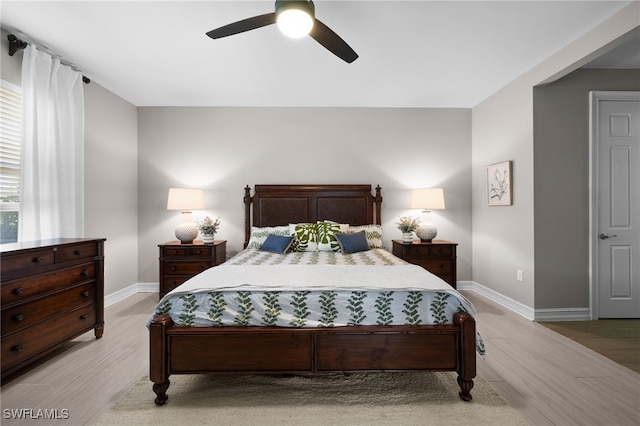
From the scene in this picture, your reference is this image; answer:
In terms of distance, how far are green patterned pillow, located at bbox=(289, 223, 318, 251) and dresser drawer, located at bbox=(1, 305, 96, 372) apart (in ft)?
6.83

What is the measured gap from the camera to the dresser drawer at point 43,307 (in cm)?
208

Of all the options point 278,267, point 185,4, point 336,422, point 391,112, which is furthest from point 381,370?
point 391,112

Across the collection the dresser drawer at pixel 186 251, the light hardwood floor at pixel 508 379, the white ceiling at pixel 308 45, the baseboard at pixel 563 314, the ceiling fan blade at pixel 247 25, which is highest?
the white ceiling at pixel 308 45

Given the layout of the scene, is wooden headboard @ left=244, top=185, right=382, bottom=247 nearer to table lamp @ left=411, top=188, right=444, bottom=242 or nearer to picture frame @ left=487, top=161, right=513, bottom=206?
table lamp @ left=411, top=188, right=444, bottom=242

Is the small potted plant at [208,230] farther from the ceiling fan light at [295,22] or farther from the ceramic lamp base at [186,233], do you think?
the ceiling fan light at [295,22]

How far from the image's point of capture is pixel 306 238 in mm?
3721

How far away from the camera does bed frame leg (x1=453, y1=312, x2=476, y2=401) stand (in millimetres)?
1882

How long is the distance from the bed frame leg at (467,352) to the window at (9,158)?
373 centimetres

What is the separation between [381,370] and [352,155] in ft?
10.3

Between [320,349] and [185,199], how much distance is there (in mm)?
2915

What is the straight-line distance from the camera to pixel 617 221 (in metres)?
3.29

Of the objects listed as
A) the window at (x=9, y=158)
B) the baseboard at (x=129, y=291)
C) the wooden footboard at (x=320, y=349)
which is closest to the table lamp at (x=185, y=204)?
the baseboard at (x=129, y=291)

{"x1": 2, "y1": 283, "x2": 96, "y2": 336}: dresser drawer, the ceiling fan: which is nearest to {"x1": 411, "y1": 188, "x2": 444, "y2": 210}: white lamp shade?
the ceiling fan

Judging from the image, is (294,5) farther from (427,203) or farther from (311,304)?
(427,203)
